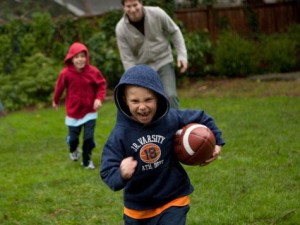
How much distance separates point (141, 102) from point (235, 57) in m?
12.2

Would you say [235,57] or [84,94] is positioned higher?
[84,94]

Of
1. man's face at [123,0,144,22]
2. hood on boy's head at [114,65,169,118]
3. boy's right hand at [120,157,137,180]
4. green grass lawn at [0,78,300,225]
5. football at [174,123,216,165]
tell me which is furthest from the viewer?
man's face at [123,0,144,22]

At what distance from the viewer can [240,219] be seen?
522 centimetres

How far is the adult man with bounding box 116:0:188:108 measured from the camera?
704 cm

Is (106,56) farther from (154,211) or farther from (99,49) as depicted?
(154,211)

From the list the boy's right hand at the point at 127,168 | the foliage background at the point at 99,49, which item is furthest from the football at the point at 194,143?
the foliage background at the point at 99,49

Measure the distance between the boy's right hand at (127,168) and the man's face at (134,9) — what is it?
3.50 metres

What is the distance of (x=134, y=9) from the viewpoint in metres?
6.76

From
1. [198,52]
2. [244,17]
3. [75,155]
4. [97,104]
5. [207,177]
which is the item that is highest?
[97,104]

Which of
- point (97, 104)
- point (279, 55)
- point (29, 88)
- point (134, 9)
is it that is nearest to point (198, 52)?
point (279, 55)

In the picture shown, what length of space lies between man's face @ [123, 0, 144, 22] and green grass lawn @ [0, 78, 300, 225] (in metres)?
1.79

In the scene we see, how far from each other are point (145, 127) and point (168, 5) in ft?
40.5

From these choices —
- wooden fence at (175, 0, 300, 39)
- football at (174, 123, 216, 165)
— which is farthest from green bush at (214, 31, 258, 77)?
football at (174, 123, 216, 165)

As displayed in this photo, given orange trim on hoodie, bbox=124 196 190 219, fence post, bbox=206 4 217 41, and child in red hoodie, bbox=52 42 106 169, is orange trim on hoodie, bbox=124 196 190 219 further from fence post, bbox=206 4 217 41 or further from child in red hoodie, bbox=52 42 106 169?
fence post, bbox=206 4 217 41
